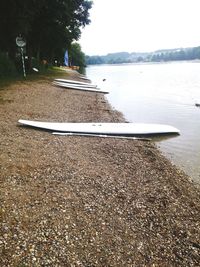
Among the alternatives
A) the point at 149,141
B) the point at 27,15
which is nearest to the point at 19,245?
the point at 149,141

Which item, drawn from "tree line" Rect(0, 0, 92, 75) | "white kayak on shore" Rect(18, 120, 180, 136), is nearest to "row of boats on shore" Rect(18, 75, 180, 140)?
"white kayak on shore" Rect(18, 120, 180, 136)

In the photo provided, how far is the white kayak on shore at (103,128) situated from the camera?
10.1m

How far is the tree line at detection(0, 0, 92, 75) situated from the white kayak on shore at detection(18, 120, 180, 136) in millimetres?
12280

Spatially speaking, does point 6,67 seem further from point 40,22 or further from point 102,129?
point 102,129

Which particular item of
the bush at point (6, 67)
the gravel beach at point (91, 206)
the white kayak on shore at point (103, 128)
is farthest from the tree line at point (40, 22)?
the gravel beach at point (91, 206)

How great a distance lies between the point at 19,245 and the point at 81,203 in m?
1.55

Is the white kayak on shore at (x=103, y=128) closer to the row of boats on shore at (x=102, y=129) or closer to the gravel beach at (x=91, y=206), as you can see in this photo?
the row of boats on shore at (x=102, y=129)

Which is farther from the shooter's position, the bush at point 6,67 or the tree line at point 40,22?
the bush at point 6,67

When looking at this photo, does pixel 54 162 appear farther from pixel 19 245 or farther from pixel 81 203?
pixel 19 245

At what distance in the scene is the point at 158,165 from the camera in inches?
316

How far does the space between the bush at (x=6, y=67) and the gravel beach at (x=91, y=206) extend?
→ 13928 millimetres

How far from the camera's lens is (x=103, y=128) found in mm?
10969

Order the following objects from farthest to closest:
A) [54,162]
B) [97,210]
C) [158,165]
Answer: [158,165], [54,162], [97,210]

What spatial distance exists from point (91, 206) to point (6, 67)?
19.2 m
